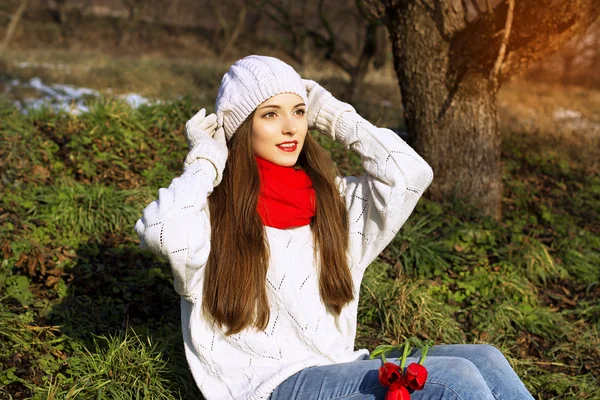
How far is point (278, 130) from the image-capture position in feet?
9.24

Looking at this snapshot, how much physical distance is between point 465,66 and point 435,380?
3370 millimetres

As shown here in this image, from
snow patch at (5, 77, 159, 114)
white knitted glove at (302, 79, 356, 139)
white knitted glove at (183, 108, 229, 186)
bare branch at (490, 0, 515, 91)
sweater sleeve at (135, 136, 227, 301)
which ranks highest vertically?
bare branch at (490, 0, 515, 91)

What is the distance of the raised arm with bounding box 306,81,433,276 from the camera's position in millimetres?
2805

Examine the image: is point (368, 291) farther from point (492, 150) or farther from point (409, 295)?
point (492, 150)

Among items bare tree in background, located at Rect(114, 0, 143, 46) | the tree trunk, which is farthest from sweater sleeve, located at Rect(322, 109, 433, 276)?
bare tree in background, located at Rect(114, 0, 143, 46)

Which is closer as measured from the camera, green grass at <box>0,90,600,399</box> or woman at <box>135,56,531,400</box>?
woman at <box>135,56,531,400</box>

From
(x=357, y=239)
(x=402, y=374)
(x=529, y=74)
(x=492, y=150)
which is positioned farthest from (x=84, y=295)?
(x=529, y=74)

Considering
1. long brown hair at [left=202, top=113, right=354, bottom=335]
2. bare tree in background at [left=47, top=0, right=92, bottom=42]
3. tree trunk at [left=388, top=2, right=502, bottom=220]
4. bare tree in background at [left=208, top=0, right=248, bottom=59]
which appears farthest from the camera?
bare tree in background at [left=47, top=0, right=92, bottom=42]

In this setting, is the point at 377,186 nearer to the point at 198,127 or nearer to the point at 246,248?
the point at 246,248

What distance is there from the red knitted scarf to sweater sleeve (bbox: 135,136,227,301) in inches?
10.1

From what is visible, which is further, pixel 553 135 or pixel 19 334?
pixel 553 135

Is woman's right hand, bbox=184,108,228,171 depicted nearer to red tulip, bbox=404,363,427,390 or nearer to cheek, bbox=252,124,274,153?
cheek, bbox=252,124,274,153

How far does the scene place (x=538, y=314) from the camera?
462 cm

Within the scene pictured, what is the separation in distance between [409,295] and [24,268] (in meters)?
2.29
